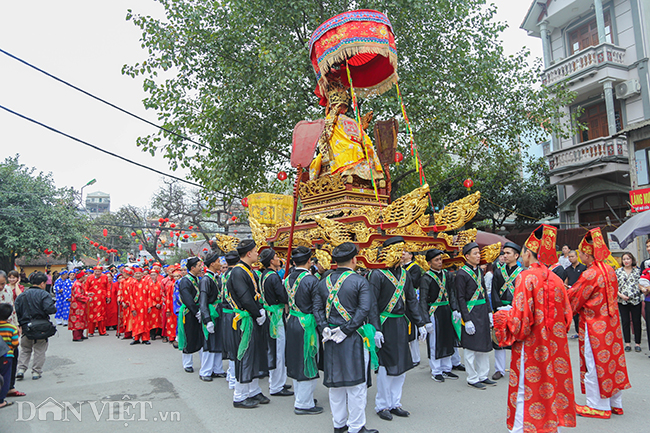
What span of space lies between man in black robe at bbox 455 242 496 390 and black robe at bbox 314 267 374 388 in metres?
2.10

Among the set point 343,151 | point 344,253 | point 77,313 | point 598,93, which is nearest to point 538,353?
point 344,253

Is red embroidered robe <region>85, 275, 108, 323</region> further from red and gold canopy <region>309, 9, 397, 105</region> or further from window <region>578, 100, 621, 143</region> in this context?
window <region>578, 100, 621, 143</region>

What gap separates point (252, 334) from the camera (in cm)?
522

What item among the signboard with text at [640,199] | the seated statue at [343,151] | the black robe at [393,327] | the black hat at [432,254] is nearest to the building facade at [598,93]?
the signboard with text at [640,199]

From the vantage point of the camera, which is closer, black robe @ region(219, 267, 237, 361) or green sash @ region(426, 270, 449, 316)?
black robe @ region(219, 267, 237, 361)

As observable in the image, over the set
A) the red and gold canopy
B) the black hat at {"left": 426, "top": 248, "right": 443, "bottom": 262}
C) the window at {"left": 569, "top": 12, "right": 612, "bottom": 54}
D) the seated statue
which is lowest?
the black hat at {"left": 426, "top": 248, "right": 443, "bottom": 262}

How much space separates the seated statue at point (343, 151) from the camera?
279 inches

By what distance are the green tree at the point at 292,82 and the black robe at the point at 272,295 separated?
645 cm

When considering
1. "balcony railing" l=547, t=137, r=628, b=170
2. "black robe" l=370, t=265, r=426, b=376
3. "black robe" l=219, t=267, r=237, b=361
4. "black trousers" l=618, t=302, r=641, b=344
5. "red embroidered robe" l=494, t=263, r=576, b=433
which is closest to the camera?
"red embroidered robe" l=494, t=263, r=576, b=433

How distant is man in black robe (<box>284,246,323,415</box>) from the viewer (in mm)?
4766

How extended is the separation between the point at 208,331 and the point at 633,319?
7.15 m

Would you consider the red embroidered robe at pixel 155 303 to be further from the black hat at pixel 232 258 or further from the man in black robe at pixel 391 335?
the man in black robe at pixel 391 335

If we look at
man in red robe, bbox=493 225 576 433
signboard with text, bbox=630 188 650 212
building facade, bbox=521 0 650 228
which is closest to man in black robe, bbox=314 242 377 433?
man in red robe, bbox=493 225 576 433

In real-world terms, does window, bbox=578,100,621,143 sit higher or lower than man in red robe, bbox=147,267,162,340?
higher
